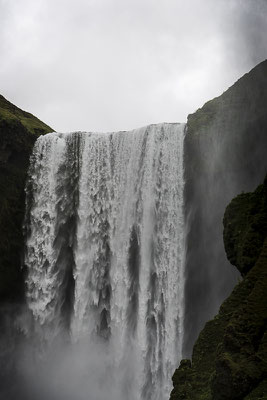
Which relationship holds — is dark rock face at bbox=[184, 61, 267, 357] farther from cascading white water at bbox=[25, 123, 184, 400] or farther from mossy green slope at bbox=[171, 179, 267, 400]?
mossy green slope at bbox=[171, 179, 267, 400]

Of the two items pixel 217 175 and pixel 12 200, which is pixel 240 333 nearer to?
pixel 217 175

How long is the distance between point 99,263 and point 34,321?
7131 mm

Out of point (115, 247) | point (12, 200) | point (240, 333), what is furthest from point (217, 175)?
point (240, 333)

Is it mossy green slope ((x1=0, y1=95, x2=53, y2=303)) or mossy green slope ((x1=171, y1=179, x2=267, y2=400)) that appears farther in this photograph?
mossy green slope ((x1=0, y1=95, x2=53, y2=303))

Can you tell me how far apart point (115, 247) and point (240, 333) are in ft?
74.8

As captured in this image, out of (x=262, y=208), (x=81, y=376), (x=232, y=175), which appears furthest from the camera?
(x=81, y=376)

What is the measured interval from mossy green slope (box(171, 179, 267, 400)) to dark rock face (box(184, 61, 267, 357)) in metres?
12.9

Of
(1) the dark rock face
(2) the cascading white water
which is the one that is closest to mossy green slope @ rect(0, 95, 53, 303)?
(2) the cascading white water

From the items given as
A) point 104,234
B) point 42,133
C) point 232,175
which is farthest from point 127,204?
point 42,133

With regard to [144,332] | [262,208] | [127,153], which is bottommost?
[144,332]

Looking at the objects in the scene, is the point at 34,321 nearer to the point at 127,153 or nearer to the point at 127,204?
the point at 127,204

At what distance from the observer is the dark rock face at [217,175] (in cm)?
2598

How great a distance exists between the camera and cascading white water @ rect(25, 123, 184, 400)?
2853cm

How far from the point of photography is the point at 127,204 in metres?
32.4
